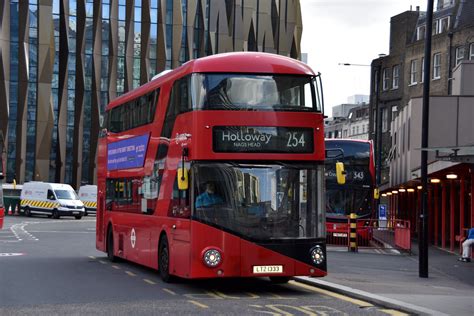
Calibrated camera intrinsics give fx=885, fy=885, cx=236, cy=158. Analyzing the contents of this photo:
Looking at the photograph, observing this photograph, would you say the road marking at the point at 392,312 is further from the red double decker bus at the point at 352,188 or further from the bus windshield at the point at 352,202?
the bus windshield at the point at 352,202

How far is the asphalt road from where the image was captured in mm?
12471

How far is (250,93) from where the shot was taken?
579 inches

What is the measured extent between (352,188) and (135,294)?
18.3 m

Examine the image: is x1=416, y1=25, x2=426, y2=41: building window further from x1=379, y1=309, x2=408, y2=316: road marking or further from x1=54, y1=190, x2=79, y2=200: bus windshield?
x1=379, y1=309, x2=408, y2=316: road marking

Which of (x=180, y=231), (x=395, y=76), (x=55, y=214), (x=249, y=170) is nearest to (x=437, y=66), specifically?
(x=395, y=76)

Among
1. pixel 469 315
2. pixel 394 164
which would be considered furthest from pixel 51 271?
pixel 394 164

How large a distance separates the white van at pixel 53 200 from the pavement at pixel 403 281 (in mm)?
31858

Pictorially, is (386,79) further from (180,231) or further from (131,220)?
(180,231)

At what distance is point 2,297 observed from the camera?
1384 centimetres

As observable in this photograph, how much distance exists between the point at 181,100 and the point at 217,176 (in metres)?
1.84

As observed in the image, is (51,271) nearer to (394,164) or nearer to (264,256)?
(264,256)

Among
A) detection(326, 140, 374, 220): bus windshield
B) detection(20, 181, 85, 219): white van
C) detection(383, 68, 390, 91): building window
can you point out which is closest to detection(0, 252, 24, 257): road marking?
detection(326, 140, 374, 220): bus windshield

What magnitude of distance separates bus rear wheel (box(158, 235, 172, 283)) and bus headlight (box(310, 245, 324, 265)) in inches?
112

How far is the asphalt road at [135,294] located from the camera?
40.9 ft
